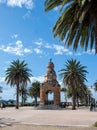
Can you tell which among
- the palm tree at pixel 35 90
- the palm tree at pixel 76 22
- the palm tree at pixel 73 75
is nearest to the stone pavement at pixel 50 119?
the palm tree at pixel 76 22

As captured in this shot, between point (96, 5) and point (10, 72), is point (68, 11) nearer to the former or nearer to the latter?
point (96, 5)

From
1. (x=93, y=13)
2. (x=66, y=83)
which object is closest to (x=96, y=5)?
(x=93, y=13)

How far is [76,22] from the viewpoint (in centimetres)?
2528

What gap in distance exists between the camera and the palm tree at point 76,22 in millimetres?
23094

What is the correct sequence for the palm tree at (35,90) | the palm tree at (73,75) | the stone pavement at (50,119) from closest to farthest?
the stone pavement at (50,119), the palm tree at (73,75), the palm tree at (35,90)

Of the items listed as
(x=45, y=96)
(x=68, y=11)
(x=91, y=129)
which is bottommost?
(x=91, y=129)

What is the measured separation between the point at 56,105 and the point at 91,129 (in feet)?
164

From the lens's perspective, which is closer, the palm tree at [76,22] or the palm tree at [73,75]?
the palm tree at [76,22]

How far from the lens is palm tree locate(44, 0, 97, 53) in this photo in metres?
23.1

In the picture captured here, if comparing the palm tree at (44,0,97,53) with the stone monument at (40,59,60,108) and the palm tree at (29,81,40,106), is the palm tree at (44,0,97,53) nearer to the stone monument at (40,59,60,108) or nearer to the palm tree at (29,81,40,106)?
the stone monument at (40,59,60,108)

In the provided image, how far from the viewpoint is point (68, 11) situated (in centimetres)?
2466

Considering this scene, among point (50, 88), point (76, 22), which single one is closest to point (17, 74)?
point (50, 88)

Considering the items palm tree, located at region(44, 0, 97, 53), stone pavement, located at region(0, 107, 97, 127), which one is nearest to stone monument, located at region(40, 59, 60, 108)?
stone pavement, located at region(0, 107, 97, 127)

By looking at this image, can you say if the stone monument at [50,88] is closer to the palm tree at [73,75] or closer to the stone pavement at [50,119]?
the palm tree at [73,75]
